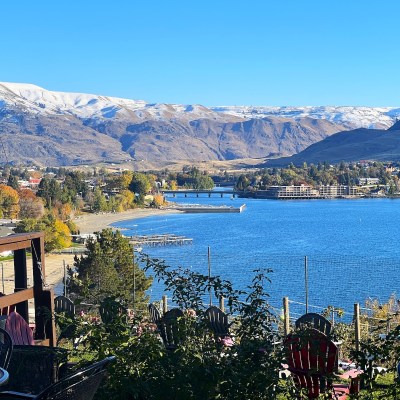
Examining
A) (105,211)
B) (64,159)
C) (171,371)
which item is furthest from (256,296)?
(64,159)

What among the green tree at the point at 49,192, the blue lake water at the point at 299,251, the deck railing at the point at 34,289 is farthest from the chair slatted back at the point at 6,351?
the green tree at the point at 49,192

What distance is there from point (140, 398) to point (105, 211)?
159ft

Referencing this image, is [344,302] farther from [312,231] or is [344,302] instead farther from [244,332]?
[312,231]

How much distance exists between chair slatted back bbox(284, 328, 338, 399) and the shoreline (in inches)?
1339

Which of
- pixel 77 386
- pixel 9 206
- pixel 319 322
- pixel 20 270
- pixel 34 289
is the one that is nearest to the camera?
pixel 77 386

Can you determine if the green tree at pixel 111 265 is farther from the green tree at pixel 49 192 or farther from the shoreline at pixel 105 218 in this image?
the green tree at pixel 49 192

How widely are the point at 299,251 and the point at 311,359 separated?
22.3m

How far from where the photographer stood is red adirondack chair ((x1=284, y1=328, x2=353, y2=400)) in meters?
2.19

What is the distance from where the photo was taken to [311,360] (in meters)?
2.51

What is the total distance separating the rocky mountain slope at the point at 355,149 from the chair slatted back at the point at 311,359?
109129 mm

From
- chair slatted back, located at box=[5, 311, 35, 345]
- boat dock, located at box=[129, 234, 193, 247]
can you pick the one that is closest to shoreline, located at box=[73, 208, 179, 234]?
boat dock, located at box=[129, 234, 193, 247]

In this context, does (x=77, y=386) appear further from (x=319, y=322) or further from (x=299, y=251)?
(x=299, y=251)

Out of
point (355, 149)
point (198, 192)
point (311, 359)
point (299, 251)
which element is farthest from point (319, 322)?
point (355, 149)

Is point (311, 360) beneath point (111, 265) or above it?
above
